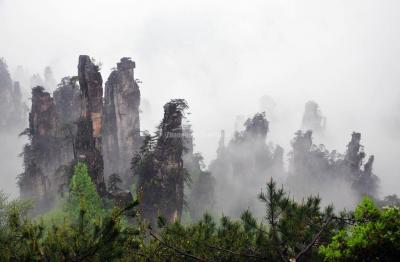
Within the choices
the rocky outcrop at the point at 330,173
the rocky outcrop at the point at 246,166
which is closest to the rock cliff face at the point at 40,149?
the rocky outcrop at the point at 246,166

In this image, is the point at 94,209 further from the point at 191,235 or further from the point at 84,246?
the point at 84,246

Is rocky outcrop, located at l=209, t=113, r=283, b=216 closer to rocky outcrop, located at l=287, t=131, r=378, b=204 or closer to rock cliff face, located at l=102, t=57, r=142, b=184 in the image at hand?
rocky outcrop, located at l=287, t=131, r=378, b=204

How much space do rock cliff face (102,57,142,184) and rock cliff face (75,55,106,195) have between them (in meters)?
17.0

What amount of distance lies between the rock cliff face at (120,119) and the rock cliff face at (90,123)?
1700 centimetres

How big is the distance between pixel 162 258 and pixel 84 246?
5973 millimetres

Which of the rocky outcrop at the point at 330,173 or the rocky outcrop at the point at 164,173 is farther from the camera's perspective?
the rocky outcrop at the point at 330,173

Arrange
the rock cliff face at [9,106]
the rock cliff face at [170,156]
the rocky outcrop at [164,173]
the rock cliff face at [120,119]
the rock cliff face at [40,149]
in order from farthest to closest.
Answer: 1. the rock cliff face at [9,106]
2. the rock cliff face at [120,119]
3. the rock cliff face at [40,149]
4. the rocky outcrop at [164,173]
5. the rock cliff face at [170,156]

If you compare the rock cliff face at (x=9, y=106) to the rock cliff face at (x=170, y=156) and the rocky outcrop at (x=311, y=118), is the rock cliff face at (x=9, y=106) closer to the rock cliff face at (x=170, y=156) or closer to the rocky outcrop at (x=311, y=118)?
the rock cliff face at (x=170, y=156)

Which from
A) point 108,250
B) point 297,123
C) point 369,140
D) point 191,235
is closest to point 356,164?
point 191,235

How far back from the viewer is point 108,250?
7.61 meters

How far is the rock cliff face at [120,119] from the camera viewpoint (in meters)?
60.3

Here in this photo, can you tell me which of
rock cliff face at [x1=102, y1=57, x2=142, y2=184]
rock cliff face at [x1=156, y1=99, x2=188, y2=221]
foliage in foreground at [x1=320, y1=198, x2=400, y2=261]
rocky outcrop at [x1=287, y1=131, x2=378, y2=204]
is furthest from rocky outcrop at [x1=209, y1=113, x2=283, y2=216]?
foliage in foreground at [x1=320, y1=198, x2=400, y2=261]

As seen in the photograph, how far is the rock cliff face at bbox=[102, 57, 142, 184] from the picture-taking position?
6031cm

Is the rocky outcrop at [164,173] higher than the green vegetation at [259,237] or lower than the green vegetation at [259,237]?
higher
